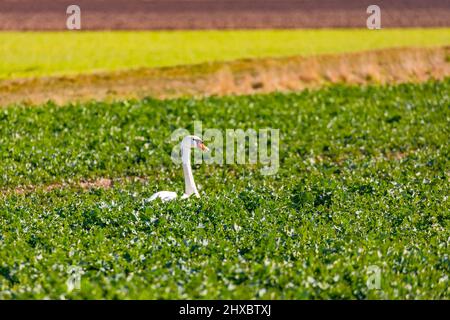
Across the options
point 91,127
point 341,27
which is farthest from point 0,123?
point 341,27

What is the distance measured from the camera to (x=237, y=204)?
2106cm

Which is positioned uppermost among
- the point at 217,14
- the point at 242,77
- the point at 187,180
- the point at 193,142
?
the point at 217,14

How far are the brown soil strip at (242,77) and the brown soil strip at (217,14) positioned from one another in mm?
6730

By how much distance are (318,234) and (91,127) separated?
12934mm

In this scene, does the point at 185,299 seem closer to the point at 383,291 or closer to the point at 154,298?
the point at 154,298

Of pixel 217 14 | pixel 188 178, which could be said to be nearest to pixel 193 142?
pixel 188 178

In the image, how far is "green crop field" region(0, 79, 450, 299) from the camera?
1648cm

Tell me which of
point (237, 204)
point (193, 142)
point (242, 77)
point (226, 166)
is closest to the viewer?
point (237, 204)

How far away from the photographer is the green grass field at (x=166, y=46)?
39062 mm

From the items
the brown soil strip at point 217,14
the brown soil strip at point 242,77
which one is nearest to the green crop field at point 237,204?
the brown soil strip at point 242,77

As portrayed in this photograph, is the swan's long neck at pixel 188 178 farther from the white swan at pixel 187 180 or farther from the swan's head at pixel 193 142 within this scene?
the swan's head at pixel 193 142

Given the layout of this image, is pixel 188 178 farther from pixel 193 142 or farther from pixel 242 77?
pixel 242 77

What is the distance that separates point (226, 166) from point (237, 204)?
684 cm

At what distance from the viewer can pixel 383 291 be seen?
52.9 ft
